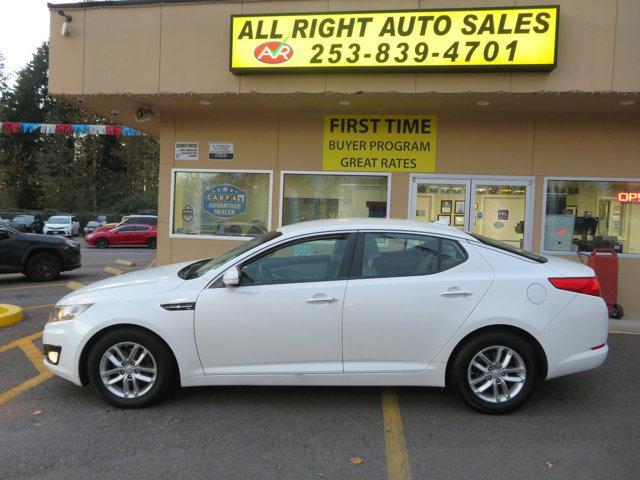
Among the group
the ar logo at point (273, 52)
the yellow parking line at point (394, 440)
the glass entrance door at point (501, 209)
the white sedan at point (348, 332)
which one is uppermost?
the ar logo at point (273, 52)

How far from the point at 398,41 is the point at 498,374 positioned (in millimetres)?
5431

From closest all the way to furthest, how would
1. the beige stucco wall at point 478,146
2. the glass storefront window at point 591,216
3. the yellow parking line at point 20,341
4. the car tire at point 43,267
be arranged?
the yellow parking line at point 20,341
the beige stucco wall at point 478,146
the glass storefront window at point 591,216
the car tire at point 43,267

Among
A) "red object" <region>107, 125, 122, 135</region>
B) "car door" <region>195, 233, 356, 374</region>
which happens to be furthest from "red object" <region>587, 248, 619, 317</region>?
"red object" <region>107, 125, 122, 135</region>

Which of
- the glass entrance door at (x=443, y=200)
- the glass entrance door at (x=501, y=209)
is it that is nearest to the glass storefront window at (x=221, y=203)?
the glass entrance door at (x=443, y=200)

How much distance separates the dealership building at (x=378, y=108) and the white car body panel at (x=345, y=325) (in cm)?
458

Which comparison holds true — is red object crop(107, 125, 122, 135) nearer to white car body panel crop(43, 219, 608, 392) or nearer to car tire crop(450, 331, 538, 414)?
white car body panel crop(43, 219, 608, 392)

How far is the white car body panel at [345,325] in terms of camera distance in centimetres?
399

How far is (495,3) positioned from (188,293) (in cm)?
646

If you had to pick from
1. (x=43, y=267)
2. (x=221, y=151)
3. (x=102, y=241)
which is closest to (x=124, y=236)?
(x=102, y=241)

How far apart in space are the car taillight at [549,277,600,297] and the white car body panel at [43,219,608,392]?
0.05 meters

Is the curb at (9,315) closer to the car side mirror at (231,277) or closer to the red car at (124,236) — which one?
the car side mirror at (231,277)

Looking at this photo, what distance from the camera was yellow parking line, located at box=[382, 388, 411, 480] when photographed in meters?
3.24

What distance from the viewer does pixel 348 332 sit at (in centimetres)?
399

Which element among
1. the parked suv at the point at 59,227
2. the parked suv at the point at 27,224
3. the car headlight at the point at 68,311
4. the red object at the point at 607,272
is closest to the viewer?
the car headlight at the point at 68,311
